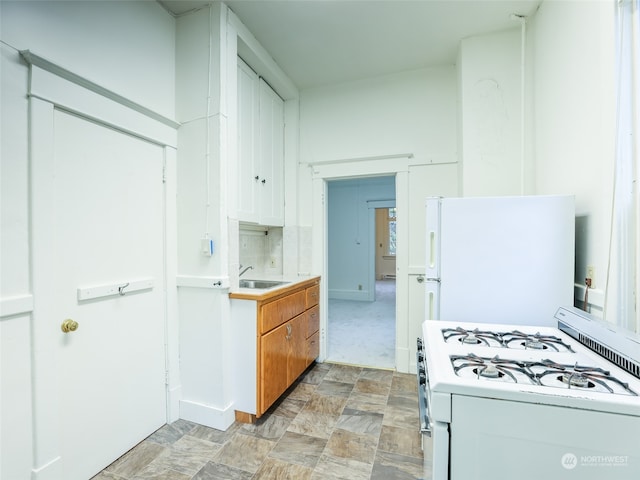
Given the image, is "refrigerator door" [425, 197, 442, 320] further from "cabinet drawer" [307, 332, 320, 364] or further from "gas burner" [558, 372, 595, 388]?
"cabinet drawer" [307, 332, 320, 364]

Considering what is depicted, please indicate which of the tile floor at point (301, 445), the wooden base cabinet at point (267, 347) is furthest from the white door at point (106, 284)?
the wooden base cabinet at point (267, 347)

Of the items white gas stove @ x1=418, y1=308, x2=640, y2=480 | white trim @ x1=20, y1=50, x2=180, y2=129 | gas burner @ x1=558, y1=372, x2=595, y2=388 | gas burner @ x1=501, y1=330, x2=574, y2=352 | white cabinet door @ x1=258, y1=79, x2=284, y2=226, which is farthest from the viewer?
white cabinet door @ x1=258, y1=79, x2=284, y2=226

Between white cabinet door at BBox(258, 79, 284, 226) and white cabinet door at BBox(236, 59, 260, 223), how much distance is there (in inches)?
4.0

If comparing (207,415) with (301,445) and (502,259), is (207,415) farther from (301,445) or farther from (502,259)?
(502,259)

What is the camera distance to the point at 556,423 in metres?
0.77

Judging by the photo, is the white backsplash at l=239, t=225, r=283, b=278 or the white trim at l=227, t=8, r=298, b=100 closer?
the white trim at l=227, t=8, r=298, b=100

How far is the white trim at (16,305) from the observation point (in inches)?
48.5

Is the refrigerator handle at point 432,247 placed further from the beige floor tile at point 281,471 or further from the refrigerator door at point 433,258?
the beige floor tile at point 281,471

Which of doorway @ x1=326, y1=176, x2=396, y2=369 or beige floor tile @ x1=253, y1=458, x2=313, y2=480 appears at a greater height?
doorway @ x1=326, y1=176, x2=396, y2=369

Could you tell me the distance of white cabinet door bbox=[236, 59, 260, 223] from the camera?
95.0 inches

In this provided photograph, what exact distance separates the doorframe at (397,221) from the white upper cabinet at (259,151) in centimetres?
41

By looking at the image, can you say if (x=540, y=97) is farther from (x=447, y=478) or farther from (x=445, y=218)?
(x=447, y=478)

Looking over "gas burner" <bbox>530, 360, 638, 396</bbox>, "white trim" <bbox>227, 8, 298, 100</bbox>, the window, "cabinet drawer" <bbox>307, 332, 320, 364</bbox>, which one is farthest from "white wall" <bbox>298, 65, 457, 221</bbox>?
the window

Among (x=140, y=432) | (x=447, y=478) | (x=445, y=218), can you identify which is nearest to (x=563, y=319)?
(x=445, y=218)
